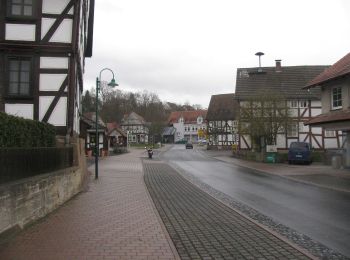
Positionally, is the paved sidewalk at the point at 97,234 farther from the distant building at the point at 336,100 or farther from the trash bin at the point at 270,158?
the trash bin at the point at 270,158

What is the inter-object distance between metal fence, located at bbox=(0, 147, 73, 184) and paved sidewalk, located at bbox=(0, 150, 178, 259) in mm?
1129

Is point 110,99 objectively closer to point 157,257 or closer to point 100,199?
point 100,199

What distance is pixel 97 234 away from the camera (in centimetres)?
859

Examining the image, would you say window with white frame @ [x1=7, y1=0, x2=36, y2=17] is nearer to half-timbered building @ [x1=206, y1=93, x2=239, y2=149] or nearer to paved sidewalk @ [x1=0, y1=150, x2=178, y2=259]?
paved sidewalk @ [x1=0, y1=150, x2=178, y2=259]

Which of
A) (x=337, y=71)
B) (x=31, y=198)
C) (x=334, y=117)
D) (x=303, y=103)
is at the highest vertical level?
(x=303, y=103)

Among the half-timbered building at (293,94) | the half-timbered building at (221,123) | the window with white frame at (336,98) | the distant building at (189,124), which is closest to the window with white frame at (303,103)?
the half-timbered building at (293,94)

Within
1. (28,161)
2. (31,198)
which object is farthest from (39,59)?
(31,198)

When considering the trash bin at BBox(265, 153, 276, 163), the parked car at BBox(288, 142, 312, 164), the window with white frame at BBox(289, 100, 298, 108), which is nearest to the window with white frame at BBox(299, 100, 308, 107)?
the window with white frame at BBox(289, 100, 298, 108)

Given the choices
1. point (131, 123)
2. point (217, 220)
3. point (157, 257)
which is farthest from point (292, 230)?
point (131, 123)

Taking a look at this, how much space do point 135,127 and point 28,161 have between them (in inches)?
4626

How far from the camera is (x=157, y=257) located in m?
6.90

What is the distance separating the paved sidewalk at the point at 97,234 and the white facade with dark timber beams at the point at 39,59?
521cm

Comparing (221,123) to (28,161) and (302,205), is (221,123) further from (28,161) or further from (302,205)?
(28,161)

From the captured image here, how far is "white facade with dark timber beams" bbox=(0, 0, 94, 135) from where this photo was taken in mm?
17281
